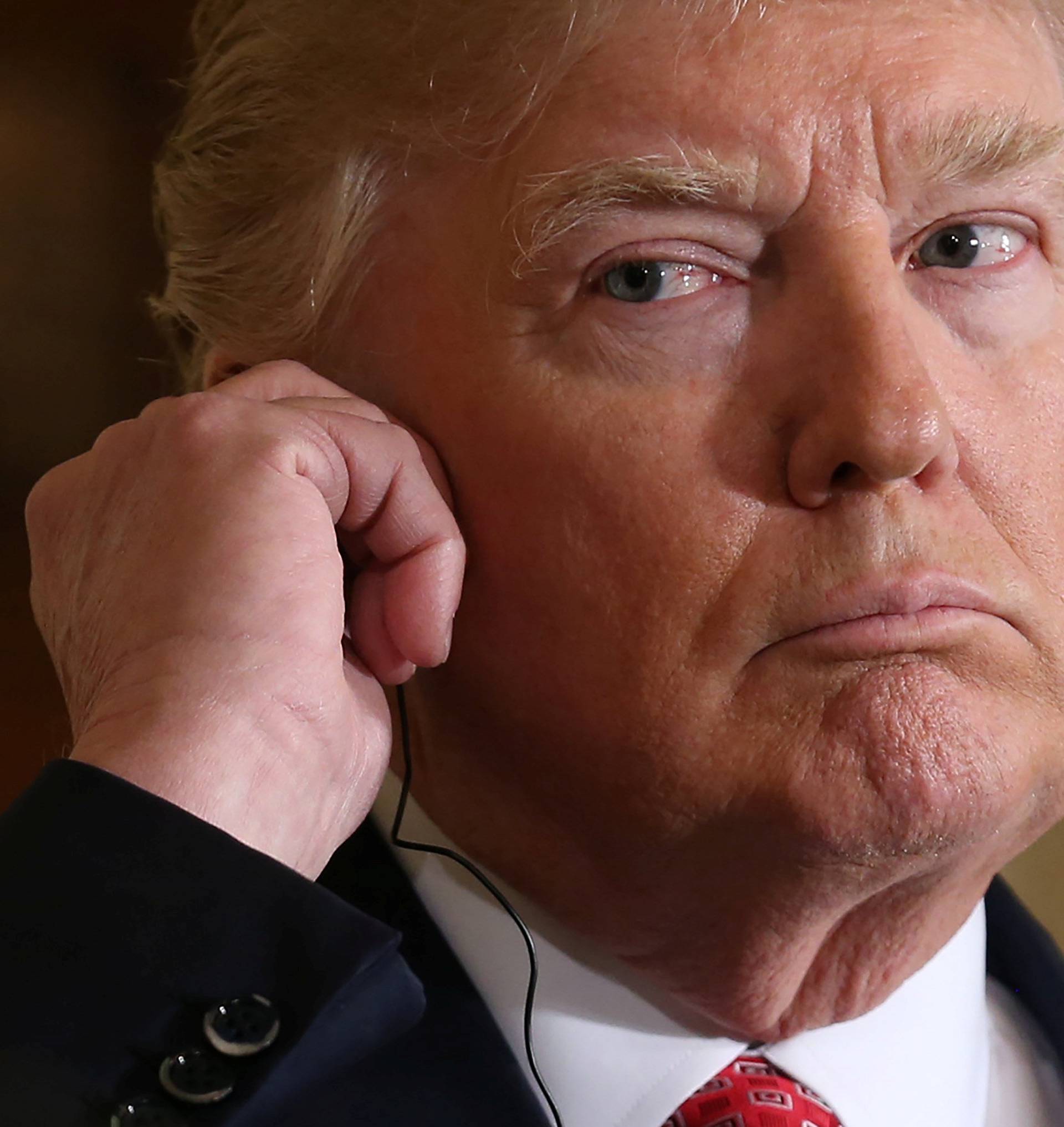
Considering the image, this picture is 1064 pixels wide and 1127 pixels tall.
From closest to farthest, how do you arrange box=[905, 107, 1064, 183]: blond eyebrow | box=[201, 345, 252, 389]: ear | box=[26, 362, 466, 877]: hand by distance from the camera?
box=[26, 362, 466, 877]: hand → box=[905, 107, 1064, 183]: blond eyebrow → box=[201, 345, 252, 389]: ear

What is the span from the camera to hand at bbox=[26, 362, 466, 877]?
1.01 m

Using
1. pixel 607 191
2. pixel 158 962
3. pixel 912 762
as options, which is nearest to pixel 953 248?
pixel 607 191

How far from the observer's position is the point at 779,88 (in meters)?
1.10

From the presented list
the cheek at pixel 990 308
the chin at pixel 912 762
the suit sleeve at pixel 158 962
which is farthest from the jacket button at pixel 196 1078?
the cheek at pixel 990 308

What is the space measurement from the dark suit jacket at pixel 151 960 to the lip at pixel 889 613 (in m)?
0.42

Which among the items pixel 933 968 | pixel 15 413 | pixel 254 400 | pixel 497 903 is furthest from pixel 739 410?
pixel 15 413

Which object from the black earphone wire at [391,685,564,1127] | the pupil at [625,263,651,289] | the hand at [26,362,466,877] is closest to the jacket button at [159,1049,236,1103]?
the hand at [26,362,466,877]

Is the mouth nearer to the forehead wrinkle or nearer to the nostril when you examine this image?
the nostril

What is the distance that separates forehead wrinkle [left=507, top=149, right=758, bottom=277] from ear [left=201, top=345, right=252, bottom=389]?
1.42 feet

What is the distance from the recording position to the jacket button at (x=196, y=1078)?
87cm

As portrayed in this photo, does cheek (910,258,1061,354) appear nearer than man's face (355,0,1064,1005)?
No

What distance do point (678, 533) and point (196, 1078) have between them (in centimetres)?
55

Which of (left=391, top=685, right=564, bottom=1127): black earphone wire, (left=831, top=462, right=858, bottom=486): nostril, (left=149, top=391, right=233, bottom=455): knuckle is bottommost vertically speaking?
(left=391, top=685, right=564, bottom=1127): black earphone wire

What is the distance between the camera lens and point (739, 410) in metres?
1.10
